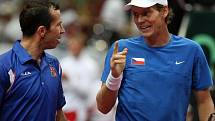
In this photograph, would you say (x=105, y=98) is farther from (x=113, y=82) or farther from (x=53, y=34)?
(x=53, y=34)

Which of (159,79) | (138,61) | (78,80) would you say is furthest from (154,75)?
(78,80)

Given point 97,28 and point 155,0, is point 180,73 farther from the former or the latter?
point 97,28

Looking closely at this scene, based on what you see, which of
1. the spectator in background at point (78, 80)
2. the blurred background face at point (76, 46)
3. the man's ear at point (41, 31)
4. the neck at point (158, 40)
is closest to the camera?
the man's ear at point (41, 31)

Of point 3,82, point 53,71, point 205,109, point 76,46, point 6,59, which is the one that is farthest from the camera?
point 76,46

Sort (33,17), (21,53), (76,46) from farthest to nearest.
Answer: (76,46)
(33,17)
(21,53)

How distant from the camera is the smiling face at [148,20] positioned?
20.9 ft

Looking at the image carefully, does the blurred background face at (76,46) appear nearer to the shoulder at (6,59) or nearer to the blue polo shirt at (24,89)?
the blue polo shirt at (24,89)

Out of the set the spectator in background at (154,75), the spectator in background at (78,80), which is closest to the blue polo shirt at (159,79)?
the spectator in background at (154,75)

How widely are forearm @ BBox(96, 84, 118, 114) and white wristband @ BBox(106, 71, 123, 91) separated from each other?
5 cm

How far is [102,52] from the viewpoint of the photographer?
13.4 metres

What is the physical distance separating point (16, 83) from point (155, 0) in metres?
1.34

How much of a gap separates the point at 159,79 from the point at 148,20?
49 centimetres

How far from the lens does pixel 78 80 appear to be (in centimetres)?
1192

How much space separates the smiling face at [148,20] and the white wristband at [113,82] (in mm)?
437
